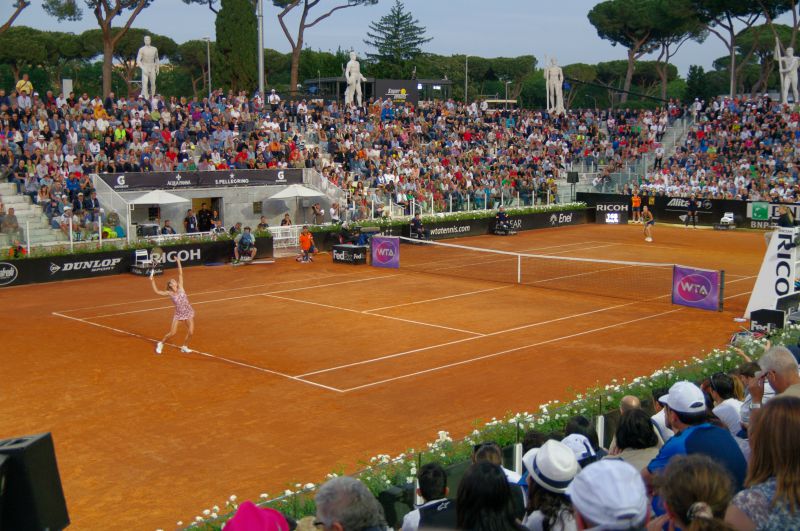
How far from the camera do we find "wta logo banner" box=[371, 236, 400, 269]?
106 ft

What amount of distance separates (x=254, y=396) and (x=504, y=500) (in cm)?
1187

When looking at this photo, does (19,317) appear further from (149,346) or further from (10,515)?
(10,515)

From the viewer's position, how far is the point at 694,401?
6328mm

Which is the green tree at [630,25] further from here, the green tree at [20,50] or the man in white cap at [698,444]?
the man in white cap at [698,444]

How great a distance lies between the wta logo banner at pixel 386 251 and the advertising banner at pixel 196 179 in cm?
981

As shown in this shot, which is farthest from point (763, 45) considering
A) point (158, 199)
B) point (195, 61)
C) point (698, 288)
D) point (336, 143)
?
point (698, 288)

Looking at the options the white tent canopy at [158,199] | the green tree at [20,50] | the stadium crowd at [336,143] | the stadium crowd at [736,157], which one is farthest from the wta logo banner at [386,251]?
the green tree at [20,50]

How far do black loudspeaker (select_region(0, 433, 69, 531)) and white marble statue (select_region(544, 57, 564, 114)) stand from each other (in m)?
57.4

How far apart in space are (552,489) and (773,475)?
128cm

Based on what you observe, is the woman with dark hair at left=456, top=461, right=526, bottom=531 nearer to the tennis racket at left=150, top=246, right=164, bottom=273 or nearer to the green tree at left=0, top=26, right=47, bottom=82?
the tennis racket at left=150, top=246, right=164, bottom=273

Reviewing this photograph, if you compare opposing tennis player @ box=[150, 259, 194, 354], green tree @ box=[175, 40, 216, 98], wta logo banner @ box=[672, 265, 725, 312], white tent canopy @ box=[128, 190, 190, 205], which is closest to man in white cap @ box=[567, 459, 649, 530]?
opposing tennis player @ box=[150, 259, 194, 354]

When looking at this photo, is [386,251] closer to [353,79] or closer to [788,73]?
[353,79]

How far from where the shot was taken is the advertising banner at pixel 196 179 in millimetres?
36094

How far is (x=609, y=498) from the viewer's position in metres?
4.24
